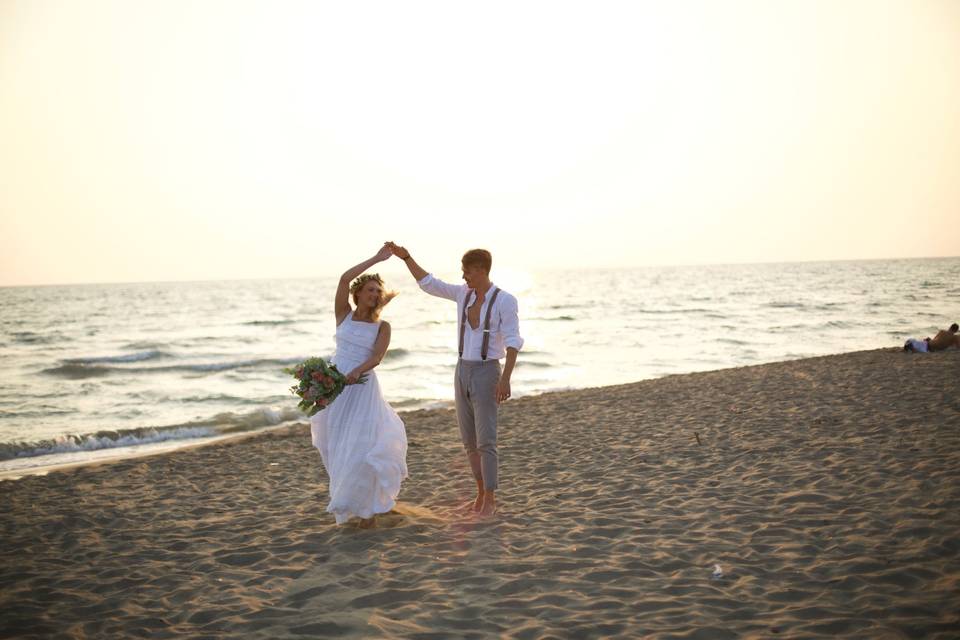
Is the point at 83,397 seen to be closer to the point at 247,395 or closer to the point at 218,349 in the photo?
the point at 247,395

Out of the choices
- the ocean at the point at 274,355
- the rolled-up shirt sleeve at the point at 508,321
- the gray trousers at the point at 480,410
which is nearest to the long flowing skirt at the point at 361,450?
the gray trousers at the point at 480,410

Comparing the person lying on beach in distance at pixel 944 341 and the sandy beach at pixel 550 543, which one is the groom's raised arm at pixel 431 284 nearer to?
the sandy beach at pixel 550 543

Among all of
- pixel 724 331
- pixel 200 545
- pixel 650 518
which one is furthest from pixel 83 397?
pixel 724 331

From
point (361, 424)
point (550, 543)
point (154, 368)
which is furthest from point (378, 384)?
point (154, 368)

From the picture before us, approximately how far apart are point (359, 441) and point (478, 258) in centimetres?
196

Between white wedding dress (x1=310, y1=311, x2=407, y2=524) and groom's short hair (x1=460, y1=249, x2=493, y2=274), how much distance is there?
1063 millimetres

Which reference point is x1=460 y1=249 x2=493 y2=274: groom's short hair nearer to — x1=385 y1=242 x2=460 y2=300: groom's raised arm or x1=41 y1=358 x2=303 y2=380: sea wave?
x1=385 y1=242 x2=460 y2=300: groom's raised arm

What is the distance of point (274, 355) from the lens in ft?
95.7

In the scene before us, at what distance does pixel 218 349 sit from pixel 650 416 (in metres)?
26.4

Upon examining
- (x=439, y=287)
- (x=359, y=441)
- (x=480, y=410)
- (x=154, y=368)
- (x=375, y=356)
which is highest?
(x=439, y=287)

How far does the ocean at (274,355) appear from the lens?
15023 millimetres

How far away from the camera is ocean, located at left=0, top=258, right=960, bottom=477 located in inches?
591

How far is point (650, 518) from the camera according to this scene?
5848 millimetres

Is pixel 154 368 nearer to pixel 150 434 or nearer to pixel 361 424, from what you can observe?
pixel 150 434
